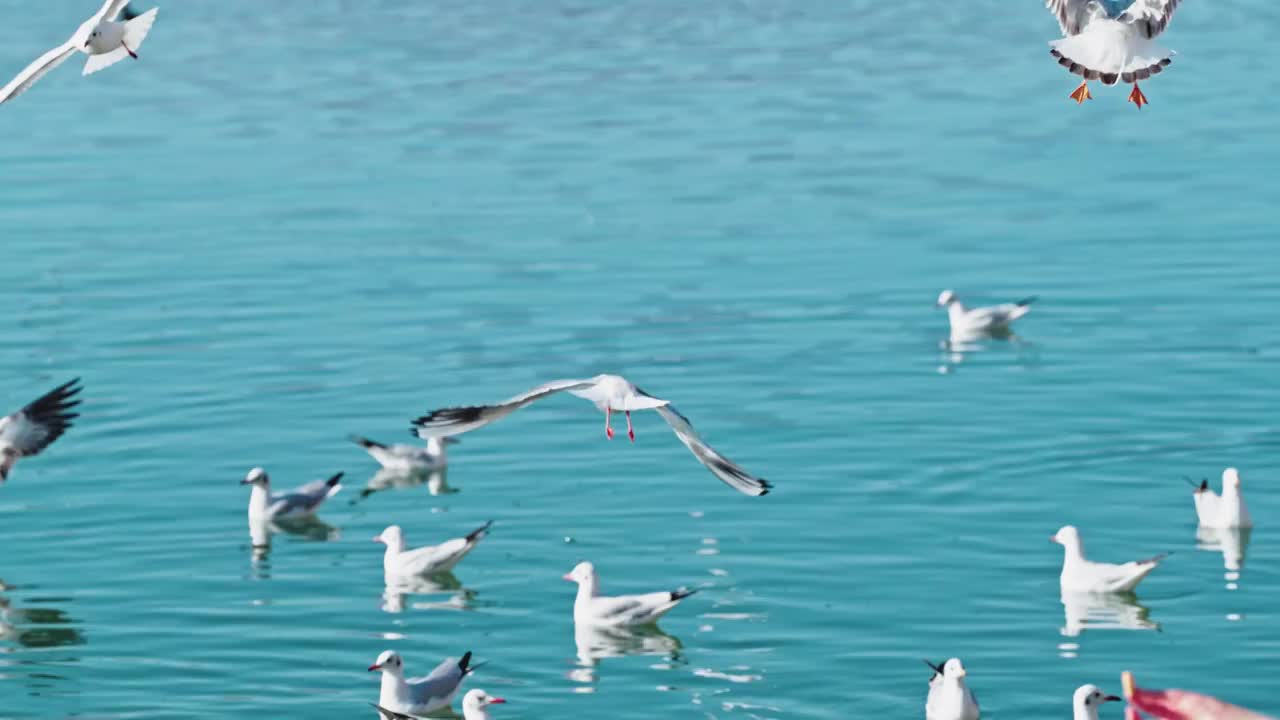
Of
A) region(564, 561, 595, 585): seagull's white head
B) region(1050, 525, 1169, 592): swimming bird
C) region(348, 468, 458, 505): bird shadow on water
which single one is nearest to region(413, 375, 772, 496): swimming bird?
region(564, 561, 595, 585): seagull's white head

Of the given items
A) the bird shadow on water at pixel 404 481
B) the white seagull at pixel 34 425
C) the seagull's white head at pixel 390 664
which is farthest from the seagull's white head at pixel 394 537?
the seagull's white head at pixel 390 664

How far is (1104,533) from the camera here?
24000 millimetres

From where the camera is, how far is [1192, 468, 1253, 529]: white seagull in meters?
23.4

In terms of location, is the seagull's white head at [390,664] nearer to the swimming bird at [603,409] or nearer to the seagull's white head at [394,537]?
the seagull's white head at [394,537]

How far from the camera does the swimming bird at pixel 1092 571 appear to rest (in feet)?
71.3

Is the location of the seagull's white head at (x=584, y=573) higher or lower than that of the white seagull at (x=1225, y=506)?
lower

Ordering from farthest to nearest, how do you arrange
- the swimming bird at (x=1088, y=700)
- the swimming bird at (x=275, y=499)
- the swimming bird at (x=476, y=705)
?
the swimming bird at (x=275, y=499)
the swimming bird at (x=476, y=705)
the swimming bird at (x=1088, y=700)

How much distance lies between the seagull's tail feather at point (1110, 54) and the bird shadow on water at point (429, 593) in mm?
8328

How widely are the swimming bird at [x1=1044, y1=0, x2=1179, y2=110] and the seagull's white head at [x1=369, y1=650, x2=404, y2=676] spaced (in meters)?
7.17

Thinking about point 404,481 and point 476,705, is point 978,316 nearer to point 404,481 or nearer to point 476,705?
point 404,481

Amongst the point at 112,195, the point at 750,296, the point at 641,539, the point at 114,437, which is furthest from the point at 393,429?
the point at 112,195

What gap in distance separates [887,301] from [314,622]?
14.5m

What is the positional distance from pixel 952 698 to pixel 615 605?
407 cm

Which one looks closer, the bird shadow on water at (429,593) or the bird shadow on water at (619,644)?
the bird shadow on water at (619,644)
